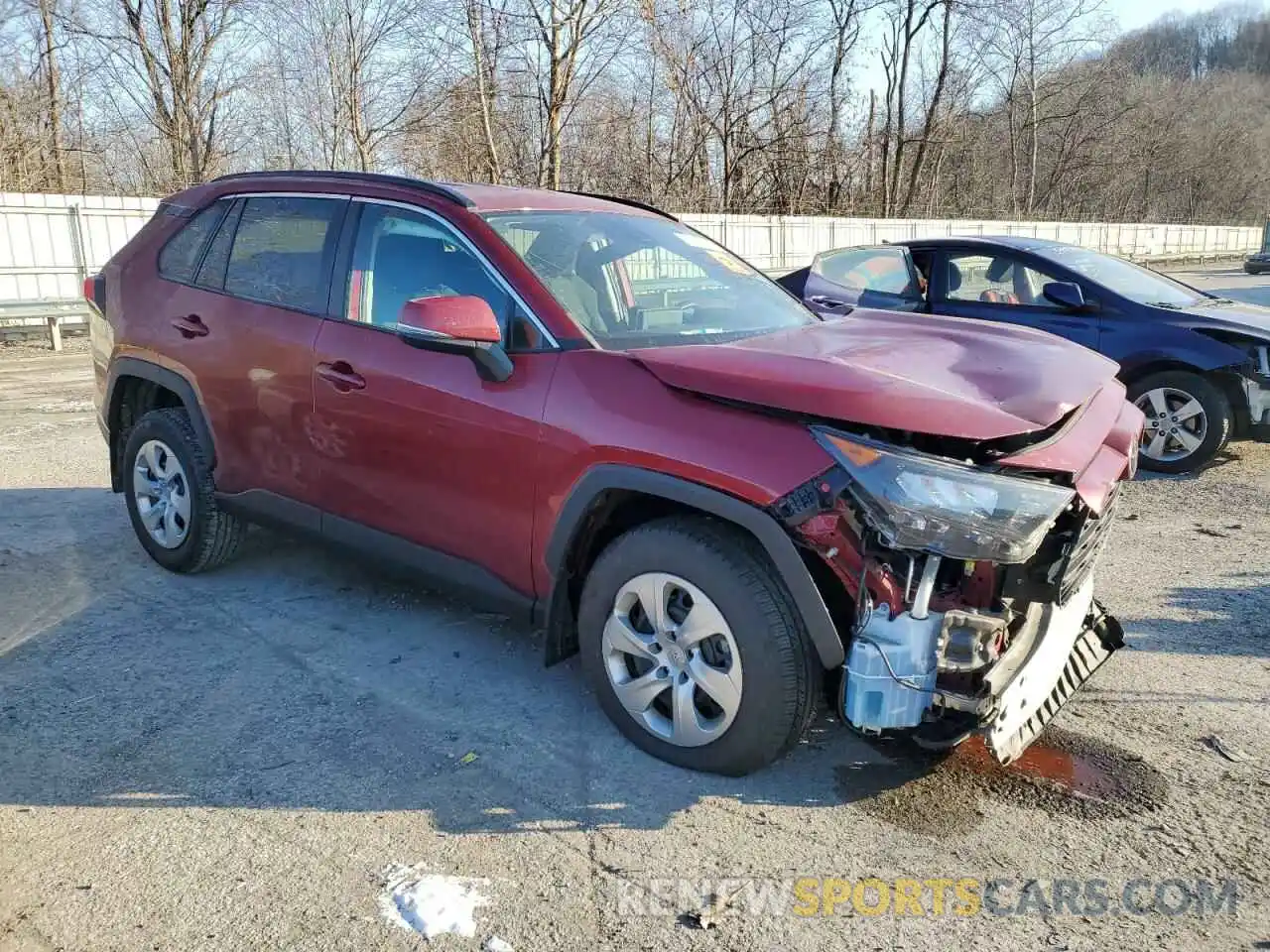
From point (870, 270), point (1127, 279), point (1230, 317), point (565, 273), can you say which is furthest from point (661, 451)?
point (1127, 279)

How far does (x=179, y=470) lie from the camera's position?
4.59 metres

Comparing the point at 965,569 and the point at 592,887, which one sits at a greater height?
the point at 965,569

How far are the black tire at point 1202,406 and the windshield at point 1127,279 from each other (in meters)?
0.61

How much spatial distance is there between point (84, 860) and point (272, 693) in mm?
988

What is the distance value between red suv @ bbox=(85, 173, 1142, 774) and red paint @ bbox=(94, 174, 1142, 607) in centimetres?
1

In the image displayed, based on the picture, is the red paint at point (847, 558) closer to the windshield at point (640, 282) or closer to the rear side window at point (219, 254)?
the windshield at point (640, 282)

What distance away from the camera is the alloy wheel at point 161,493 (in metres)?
4.62

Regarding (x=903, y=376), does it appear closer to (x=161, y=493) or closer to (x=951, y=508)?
(x=951, y=508)

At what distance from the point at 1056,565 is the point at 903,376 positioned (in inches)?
27.1

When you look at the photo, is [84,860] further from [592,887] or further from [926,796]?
[926,796]

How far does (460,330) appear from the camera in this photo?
3.10 metres

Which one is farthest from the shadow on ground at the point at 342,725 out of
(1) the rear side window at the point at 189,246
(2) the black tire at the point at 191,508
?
(1) the rear side window at the point at 189,246

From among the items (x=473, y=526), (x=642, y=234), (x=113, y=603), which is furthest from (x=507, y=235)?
(x=113, y=603)

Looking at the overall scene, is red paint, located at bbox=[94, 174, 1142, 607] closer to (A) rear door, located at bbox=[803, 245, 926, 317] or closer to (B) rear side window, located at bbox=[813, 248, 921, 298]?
(A) rear door, located at bbox=[803, 245, 926, 317]
